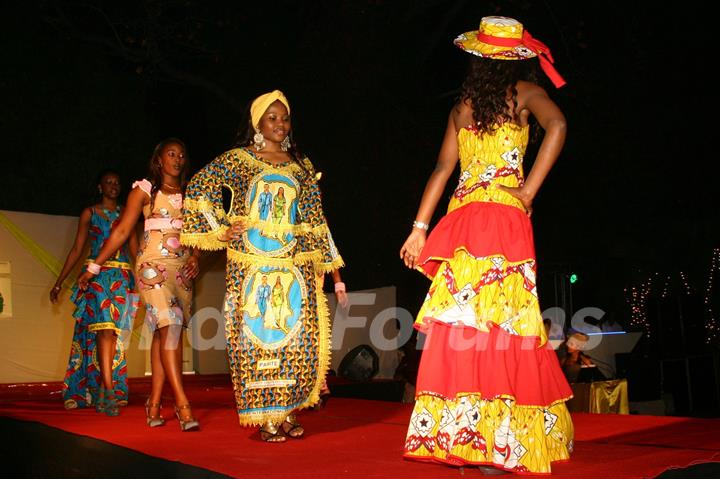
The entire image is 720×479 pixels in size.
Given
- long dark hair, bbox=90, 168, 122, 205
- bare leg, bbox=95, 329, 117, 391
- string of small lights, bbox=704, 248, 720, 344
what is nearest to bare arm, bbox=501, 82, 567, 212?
bare leg, bbox=95, 329, 117, 391

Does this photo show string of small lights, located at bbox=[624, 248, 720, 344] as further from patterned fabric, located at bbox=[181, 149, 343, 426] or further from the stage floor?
patterned fabric, located at bbox=[181, 149, 343, 426]

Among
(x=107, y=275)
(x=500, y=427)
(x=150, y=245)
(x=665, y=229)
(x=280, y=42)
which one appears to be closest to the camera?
(x=500, y=427)

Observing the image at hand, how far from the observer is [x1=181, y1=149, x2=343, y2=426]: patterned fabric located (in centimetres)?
395

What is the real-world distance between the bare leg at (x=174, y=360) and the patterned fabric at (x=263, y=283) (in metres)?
0.47

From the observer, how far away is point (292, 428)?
405cm

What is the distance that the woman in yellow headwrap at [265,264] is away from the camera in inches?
156

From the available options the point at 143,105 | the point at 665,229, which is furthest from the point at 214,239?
the point at 143,105

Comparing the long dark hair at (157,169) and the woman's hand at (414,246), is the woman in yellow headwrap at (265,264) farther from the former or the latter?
the woman's hand at (414,246)

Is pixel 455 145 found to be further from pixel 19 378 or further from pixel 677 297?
pixel 677 297

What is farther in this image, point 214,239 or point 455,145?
point 214,239

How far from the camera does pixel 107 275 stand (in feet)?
19.1

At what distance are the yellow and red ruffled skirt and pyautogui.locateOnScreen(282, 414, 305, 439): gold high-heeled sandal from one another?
1054 mm

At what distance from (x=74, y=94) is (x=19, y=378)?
361 centimetres

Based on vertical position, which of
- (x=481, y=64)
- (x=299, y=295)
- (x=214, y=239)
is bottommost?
(x=299, y=295)
